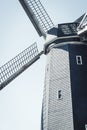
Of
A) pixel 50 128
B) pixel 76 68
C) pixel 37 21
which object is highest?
pixel 37 21

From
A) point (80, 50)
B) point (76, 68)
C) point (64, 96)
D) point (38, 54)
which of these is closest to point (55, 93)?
point (64, 96)

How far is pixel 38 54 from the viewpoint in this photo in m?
26.5

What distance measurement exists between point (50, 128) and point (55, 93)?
2.76 meters

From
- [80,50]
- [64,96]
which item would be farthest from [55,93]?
[80,50]

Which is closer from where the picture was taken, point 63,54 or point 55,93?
point 55,93

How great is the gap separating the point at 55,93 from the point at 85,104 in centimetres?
260

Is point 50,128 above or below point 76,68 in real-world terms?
below

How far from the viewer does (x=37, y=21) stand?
1084 inches

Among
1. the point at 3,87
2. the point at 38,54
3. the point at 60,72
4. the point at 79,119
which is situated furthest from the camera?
the point at 38,54

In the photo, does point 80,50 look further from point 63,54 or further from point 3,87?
point 3,87

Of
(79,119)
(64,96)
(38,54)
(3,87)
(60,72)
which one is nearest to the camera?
(79,119)

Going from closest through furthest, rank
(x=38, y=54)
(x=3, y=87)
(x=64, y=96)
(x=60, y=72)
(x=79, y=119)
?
(x=79, y=119) → (x=64, y=96) → (x=60, y=72) → (x=3, y=87) → (x=38, y=54)

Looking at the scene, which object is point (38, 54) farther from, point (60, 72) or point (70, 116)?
point (70, 116)

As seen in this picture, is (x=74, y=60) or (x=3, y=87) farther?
(x=3, y=87)
